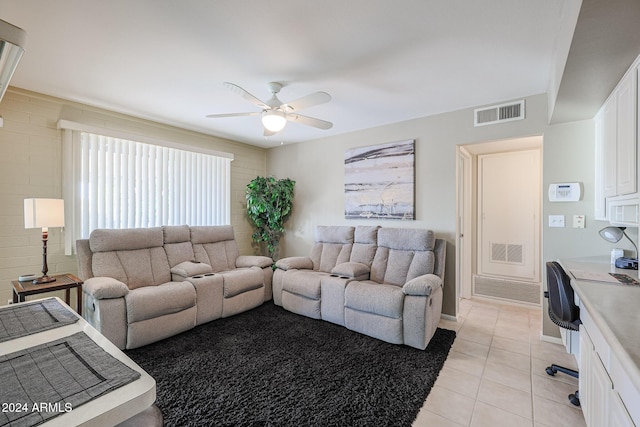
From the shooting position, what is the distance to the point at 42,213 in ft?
8.27

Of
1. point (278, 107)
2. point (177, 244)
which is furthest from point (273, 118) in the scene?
point (177, 244)

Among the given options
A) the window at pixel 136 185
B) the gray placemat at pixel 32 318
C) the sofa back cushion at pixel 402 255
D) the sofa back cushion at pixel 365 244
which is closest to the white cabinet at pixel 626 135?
the sofa back cushion at pixel 402 255

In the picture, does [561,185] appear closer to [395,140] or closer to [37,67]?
[395,140]

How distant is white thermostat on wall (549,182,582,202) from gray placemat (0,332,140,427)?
3.50m

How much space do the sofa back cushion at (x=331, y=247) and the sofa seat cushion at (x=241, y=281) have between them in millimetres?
800

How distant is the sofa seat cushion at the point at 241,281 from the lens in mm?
3418

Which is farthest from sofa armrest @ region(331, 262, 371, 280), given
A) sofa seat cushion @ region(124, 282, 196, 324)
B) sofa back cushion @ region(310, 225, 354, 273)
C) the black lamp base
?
the black lamp base

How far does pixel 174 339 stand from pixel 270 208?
235 cm

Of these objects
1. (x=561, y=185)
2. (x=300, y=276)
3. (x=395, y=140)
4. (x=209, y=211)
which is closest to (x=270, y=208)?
(x=209, y=211)

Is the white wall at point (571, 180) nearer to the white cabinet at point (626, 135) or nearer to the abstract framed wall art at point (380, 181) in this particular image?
the white cabinet at point (626, 135)

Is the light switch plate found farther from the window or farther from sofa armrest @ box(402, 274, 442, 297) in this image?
the window

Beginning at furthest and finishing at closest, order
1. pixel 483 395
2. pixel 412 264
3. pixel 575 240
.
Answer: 1. pixel 412 264
2. pixel 575 240
3. pixel 483 395

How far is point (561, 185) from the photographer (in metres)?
2.76

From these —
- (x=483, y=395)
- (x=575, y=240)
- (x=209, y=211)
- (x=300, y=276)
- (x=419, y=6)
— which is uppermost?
(x=419, y=6)
